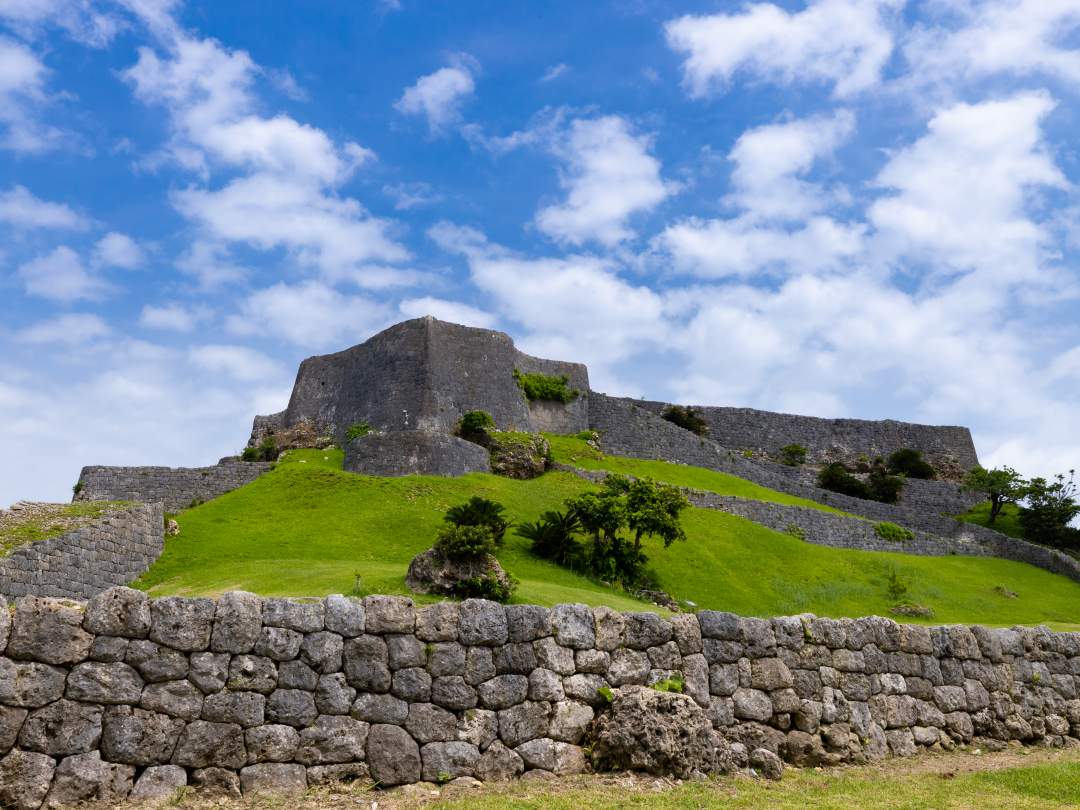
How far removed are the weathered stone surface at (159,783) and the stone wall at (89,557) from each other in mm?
12959

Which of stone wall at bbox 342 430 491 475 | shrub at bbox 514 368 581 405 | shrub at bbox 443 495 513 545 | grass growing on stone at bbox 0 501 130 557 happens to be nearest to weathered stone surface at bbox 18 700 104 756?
grass growing on stone at bbox 0 501 130 557

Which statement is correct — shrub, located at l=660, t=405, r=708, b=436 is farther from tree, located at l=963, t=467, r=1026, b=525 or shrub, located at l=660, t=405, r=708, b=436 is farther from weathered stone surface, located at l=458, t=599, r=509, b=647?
weathered stone surface, located at l=458, t=599, r=509, b=647

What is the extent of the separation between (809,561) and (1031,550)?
771 inches

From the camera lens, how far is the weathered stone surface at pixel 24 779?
7.49 m

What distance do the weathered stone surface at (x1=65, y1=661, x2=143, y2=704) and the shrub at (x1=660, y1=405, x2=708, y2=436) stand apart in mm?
56618

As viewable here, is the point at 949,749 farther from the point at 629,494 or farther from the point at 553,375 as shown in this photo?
the point at 553,375

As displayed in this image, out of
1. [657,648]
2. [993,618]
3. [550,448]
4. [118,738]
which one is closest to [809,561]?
[993,618]

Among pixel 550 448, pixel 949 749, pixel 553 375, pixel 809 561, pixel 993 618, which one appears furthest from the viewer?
pixel 553 375

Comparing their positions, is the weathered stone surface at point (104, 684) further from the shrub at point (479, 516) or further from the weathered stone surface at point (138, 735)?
the shrub at point (479, 516)

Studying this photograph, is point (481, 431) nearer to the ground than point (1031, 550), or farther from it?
farther from it

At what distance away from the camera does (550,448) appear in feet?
149

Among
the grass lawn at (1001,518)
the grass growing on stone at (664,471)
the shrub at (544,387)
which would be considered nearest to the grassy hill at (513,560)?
→ the grass growing on stone at (664,471)

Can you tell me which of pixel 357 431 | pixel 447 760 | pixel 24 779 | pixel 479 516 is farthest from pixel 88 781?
pixel 357 431

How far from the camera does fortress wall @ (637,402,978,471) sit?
65938 mm
